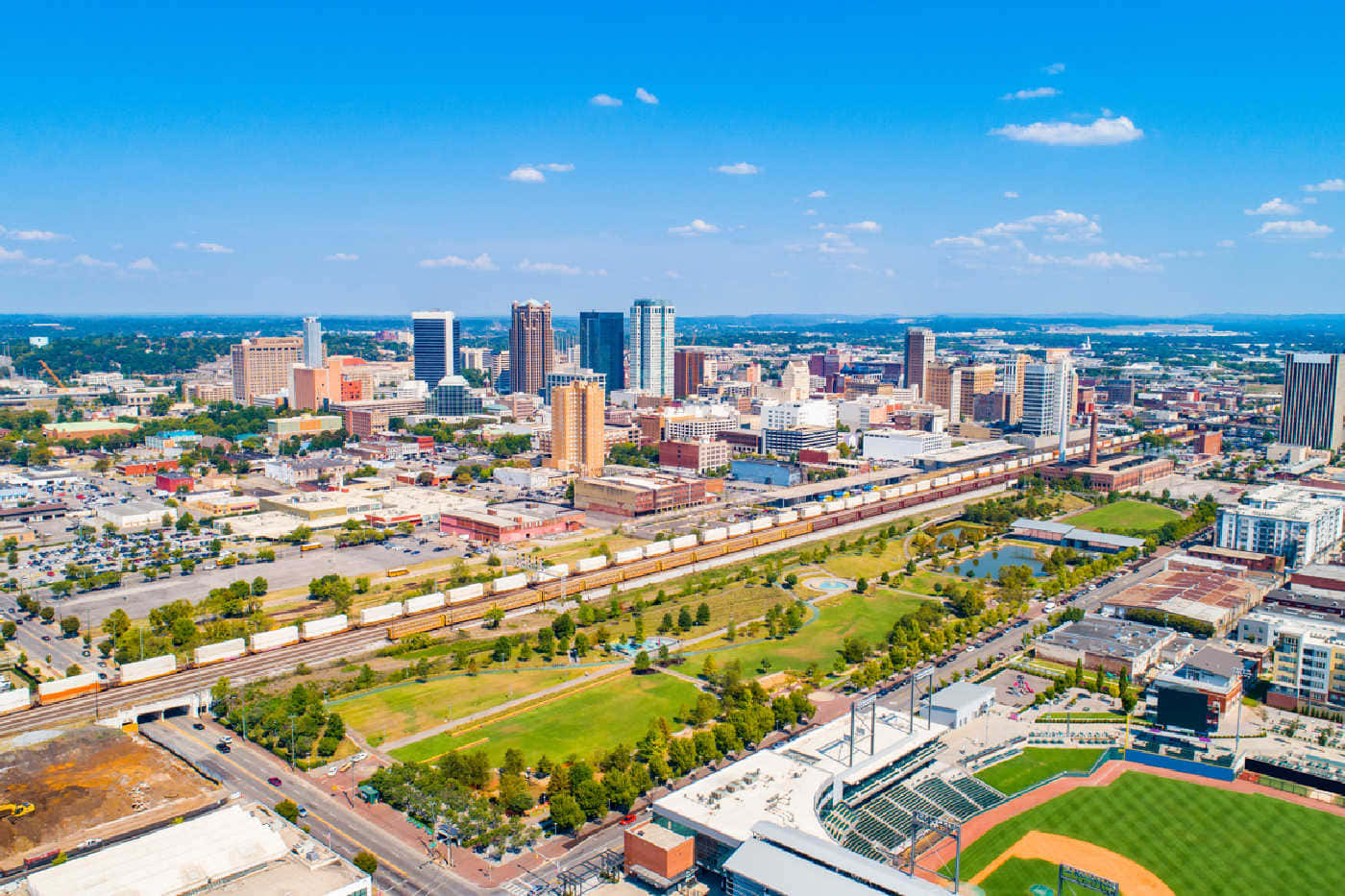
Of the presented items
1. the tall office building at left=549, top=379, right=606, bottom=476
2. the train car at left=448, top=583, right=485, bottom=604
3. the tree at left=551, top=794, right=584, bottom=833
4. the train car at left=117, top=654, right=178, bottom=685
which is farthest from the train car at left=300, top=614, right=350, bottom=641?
the tall office building at left=549, top=379, right=606, bottom=476

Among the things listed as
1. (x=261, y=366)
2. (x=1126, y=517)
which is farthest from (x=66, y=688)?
(x=261, y=366)

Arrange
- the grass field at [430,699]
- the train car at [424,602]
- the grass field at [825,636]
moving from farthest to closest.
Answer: the train car at [424,602]
the grass field at [825,636]
the grass field at [430,699]

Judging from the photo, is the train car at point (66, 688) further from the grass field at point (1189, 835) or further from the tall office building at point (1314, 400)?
the tall office building at point (1314, 400)

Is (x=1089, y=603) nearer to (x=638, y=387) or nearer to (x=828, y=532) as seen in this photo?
(x=828, y=532)

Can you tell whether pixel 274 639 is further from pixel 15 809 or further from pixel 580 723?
pixel 15 809

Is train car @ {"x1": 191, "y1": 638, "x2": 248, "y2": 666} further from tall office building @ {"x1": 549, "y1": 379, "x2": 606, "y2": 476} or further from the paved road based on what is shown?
tall office building @ {"x1": 549, "y1": 379, "x2": 606, "y2": 476}

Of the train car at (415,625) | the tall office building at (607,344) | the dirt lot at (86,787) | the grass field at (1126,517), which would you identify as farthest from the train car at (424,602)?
the tall office building at (607,344)
